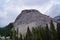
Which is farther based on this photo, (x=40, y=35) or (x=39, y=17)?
(x=39, y=17)

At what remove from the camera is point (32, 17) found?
28.8 meters

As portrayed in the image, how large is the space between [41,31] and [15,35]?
272 centimetres

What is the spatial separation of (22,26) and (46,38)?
9265 millimetres

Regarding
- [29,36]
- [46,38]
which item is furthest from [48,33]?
[29,36]

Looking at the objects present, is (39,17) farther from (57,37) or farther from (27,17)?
(57,37)

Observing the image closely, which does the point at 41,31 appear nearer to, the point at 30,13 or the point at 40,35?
the point at 40,35

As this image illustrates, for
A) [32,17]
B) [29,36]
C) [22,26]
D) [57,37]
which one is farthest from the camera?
[32,17]

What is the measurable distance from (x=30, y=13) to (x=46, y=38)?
12289 mm

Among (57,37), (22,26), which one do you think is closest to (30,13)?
(22,26)

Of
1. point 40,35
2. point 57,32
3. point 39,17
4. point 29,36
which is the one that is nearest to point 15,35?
point 29,36

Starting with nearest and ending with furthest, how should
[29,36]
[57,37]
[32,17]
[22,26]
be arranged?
[57,37], [29,36], [22,26], [32,17]

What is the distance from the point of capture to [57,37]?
17531 mm

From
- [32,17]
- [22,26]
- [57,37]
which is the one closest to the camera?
[57,37]

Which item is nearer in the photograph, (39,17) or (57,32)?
(57,32)
